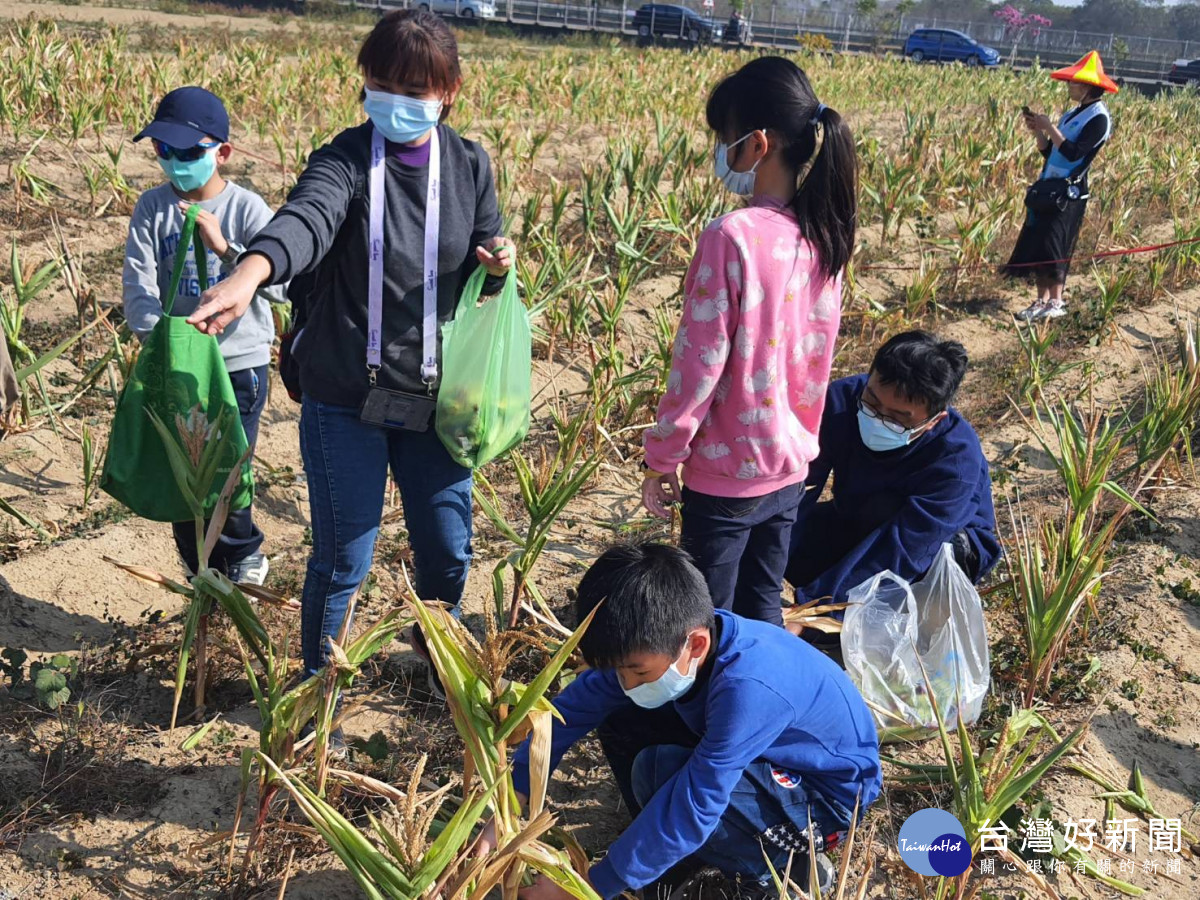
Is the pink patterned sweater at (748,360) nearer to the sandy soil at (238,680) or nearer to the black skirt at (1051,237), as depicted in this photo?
the sandy soil at (238,680)

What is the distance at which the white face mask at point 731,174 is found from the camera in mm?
1909

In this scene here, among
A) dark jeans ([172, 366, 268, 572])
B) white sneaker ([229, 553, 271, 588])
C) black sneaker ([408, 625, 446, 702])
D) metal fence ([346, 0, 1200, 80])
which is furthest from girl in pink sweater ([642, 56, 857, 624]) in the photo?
metal fence ([346, 0, 1200, 80])

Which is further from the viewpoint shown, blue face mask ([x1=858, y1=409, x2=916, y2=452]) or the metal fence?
the metal fence

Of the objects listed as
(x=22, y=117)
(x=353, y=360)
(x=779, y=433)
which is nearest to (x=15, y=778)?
(x=353, y=360)

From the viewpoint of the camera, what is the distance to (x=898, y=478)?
105 inches

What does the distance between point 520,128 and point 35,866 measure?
22.0 ft

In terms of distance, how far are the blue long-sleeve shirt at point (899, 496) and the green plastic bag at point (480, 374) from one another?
83 cm

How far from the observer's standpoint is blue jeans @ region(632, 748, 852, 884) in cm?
186

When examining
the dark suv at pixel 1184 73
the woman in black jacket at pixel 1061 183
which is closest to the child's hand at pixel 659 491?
the woman in black jacket at pixel 1061 183

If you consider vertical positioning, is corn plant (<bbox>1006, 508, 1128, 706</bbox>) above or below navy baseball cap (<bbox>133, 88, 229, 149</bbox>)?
below

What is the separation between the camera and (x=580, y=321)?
4.24 m

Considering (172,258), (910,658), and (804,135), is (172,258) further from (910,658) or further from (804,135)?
(910,658)

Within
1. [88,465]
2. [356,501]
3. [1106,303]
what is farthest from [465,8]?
[356,501]

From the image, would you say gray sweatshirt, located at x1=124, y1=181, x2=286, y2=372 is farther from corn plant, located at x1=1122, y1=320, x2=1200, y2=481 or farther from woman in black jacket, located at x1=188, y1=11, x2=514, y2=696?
corn plant, located at x1=1122, y1=320, x2=1200, y2=481
